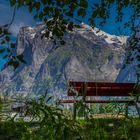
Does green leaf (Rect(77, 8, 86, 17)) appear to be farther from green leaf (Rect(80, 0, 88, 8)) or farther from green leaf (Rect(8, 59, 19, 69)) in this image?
green leaf (Rect(8, 59, 19, 69))

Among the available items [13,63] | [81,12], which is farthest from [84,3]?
[13,63]

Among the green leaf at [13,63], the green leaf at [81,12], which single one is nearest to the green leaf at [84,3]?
the green leaf at [81,12]

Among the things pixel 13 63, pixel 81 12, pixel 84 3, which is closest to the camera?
pixel 13 63

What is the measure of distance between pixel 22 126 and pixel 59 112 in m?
0.55

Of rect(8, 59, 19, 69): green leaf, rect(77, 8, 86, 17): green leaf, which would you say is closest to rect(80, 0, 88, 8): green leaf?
rect(77, 8, 86, 17): green leaf

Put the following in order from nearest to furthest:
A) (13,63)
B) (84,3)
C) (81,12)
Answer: (13,63) < (84,3) < (81,12)

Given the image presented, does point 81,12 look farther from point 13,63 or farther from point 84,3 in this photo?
point 13,63

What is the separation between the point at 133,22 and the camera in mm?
14125

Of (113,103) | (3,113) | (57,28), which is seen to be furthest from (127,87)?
(3,113)

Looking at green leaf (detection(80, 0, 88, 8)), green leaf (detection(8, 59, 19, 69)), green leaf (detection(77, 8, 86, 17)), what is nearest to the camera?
green leaf (detection(8, 59, 19, 69))

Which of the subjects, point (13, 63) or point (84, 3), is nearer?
point (13, 63)

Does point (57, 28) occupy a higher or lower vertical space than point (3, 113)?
higher

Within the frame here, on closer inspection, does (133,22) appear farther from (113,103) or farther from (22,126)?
(22,126)

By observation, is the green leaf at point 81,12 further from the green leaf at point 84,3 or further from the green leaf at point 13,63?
the green leaf at point 13,63
